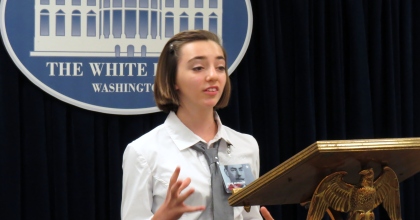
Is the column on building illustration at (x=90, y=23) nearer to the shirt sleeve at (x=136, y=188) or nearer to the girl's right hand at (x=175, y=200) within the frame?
the shirt sleeve at (x=136, y=188)

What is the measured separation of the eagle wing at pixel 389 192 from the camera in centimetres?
143

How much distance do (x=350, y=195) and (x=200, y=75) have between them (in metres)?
0.55

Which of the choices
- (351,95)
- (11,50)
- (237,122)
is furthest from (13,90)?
(351,95)

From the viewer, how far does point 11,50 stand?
2512mm

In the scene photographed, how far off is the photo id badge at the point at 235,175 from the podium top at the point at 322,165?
0.25 metres

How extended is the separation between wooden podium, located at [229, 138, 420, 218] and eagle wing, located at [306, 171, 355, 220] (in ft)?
0.04

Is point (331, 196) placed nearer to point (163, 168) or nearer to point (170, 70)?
point (163, 168)

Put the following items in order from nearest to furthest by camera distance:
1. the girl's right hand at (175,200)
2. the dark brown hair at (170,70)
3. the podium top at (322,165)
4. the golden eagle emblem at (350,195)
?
the podium top at (322,165) < the golden eagle emblem at (350,195) < the girl's right hand at (175,200) < the dark brown hair at (170,70)

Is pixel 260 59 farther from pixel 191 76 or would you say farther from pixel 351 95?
pixel 191 76

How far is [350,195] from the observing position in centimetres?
141

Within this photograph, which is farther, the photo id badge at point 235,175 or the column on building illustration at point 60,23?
the column on building illustration at point 60,23

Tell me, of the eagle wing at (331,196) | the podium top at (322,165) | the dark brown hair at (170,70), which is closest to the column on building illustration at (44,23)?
the dark brown hair at (170,70)

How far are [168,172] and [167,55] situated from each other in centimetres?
33

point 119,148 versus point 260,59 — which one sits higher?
point 260,59
